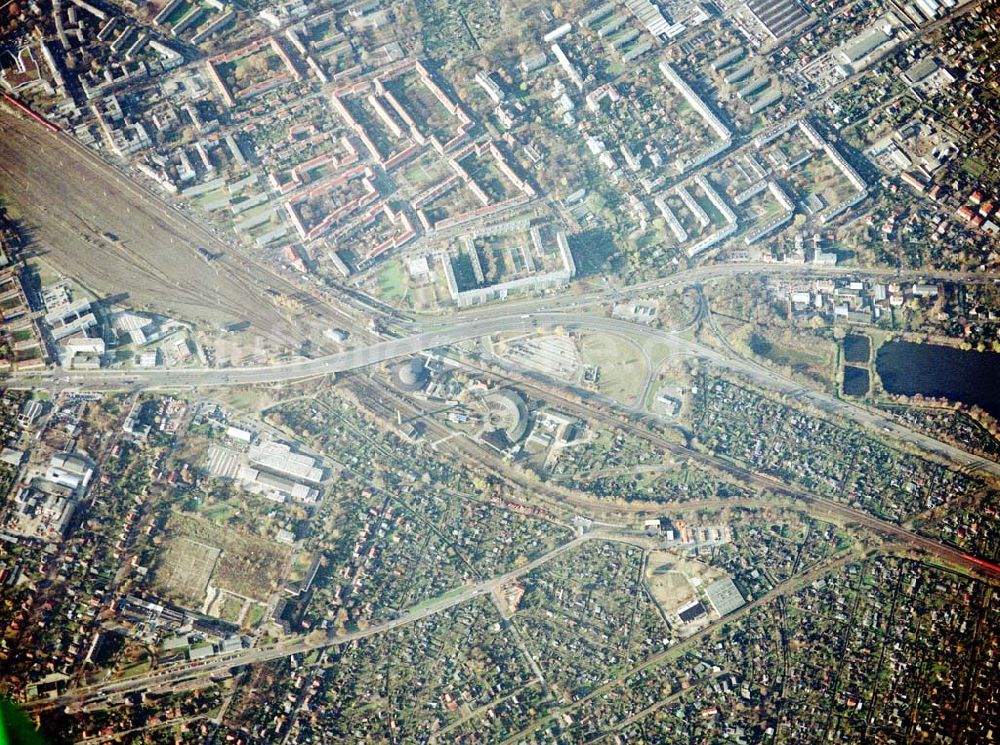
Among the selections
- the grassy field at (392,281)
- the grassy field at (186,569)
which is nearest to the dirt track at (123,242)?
the grassy field at (392,281)

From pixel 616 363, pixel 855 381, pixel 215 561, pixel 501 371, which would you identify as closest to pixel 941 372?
pixel 855 381

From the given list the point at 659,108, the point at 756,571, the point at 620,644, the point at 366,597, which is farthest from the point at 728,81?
the point at 366,597

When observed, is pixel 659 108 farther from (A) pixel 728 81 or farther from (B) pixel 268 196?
(B) pixel 268 196

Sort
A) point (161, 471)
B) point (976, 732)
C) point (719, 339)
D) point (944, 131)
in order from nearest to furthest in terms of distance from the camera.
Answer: point (976, 732), point (161, 471), point (719, 339), point (944, 131)

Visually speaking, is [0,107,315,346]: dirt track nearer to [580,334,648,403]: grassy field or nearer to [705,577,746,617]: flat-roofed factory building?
[580,334,648,403]: grassy field

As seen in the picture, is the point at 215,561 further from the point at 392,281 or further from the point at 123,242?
the point at 123,242

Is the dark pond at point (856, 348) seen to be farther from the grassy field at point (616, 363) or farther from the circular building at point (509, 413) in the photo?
the circular building at point (509, 413)

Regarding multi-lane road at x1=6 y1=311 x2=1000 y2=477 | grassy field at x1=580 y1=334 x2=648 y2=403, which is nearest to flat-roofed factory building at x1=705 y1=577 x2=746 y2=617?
grassy field at x1=580 y1=334 x2=648 y2=403

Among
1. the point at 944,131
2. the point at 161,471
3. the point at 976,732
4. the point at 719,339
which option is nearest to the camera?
the point at 976,732
